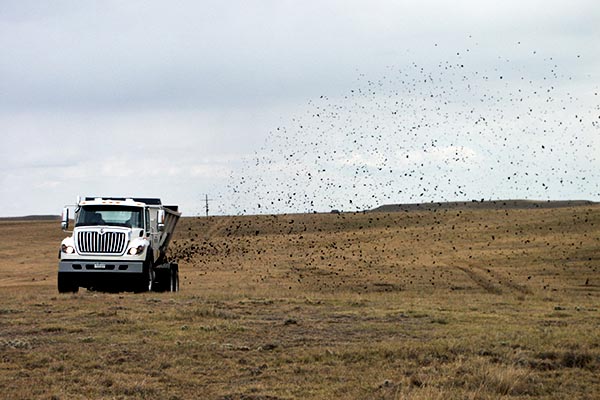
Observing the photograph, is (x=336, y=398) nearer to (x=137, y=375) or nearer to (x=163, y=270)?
(x=137, y=375)

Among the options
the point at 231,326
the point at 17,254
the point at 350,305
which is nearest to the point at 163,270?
the point at 350,305

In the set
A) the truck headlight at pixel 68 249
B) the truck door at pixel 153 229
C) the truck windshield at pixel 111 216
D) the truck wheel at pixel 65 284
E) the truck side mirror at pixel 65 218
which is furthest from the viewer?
the truck door at pixel 153 229

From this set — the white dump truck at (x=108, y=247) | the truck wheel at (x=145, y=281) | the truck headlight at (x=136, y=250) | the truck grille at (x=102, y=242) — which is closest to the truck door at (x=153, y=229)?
the white dump truck at (x=108, y=247)

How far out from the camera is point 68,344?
15477 mm

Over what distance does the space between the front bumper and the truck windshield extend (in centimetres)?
119

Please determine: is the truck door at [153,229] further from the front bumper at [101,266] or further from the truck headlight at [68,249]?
the truck headlight at [68,249]

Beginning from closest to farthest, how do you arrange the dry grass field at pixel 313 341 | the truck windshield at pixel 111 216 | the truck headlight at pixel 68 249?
the dry grass field at pixel 313 341 < the truck headlight at pixel 68 249 < the truck windshield at pixel 111 216

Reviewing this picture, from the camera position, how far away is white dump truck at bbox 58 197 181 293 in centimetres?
2622

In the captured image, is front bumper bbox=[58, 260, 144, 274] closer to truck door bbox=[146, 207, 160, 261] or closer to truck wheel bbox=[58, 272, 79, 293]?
truck wheel bbox=[58, 272, 79, 293]

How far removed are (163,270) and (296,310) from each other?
338 inches

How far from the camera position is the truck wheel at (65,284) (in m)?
26.5

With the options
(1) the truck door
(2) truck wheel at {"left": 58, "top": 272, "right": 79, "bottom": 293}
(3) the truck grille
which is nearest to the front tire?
(1) the truck door

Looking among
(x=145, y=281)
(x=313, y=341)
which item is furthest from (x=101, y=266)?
(x=313, y=341)

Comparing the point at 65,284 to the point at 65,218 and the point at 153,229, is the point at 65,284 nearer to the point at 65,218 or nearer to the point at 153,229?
the point at 65,218
